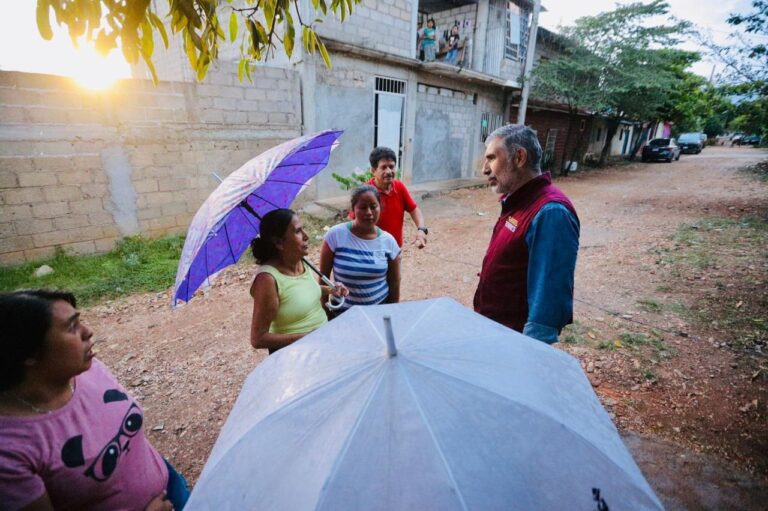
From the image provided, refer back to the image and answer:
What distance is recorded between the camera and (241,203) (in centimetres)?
245

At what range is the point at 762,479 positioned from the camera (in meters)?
2.35

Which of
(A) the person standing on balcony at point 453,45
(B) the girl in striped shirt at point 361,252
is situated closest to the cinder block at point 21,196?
(B) the girl in striped shirt at point 361,252

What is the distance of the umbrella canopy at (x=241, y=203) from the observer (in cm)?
179

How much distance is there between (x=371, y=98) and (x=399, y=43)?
78.8 inches

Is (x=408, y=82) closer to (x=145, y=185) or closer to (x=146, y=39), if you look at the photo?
(x=145, y=185)

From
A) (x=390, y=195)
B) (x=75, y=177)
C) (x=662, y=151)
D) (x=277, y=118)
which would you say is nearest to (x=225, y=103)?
(x=277, y=118)

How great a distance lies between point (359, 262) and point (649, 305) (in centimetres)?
418

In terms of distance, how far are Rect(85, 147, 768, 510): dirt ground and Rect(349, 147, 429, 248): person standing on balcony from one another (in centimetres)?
162

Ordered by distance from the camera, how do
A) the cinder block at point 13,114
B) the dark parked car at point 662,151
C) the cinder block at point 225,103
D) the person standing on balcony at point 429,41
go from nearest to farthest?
the cinder block at point 13,114
the cinder block at point 225,103
the person standing on balcony at point 429,41
the dark parked car at point 662,151

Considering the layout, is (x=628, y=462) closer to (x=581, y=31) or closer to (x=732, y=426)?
(x=732, y=426)

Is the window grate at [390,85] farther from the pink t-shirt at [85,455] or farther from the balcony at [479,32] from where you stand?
the pink t-shirt at [85,455]

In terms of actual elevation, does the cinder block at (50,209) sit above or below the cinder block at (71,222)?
above

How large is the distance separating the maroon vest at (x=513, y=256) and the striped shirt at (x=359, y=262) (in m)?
0.83

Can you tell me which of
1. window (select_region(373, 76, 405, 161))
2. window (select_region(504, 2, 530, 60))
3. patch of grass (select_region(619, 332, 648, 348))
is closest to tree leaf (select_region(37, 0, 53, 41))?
patch of grass (select_region(619, 332, 648, 348))
